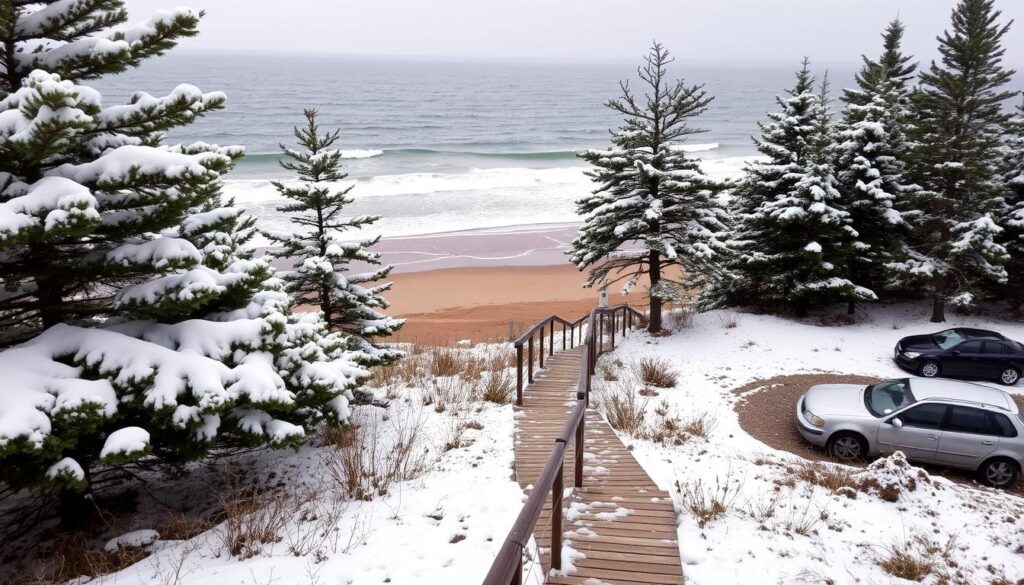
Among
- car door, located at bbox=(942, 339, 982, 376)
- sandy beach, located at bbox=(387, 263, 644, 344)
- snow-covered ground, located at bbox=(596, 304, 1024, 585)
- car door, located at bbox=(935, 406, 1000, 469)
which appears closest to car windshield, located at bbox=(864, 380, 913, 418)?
car door, located at bbox=(935, 406, 1000, 469)

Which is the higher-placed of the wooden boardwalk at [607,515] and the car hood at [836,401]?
the wooden boardwalk at [607,515]

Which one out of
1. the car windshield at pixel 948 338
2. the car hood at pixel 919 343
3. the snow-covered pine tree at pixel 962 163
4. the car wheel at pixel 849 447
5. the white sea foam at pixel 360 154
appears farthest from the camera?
the white sea foam at pixel 360 154

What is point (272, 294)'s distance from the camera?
773cm

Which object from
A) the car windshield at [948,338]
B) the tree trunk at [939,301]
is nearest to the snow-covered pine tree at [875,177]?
the tree trunk at [939,301]

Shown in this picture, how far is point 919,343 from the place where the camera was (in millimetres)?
15273

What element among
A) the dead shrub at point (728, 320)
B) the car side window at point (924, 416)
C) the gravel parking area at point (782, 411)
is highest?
the car side window at point (924, 416)

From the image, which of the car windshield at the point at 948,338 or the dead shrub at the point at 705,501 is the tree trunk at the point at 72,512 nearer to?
the dead shrub at the point at 705,501

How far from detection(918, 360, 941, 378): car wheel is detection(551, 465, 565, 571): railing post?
45.8 feet

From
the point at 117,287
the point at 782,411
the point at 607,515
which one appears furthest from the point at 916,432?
the point at 117,287

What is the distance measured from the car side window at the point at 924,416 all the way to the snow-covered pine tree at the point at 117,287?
30.9 feet

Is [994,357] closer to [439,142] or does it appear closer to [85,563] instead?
[85,563]

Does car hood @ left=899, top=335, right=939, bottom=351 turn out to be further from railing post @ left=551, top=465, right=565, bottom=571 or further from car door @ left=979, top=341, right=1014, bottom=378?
railing post @ left=551, top=465, right=565, bottom=571

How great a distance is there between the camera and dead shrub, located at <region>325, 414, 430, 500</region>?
6816 mm

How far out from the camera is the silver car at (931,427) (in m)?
9.74
